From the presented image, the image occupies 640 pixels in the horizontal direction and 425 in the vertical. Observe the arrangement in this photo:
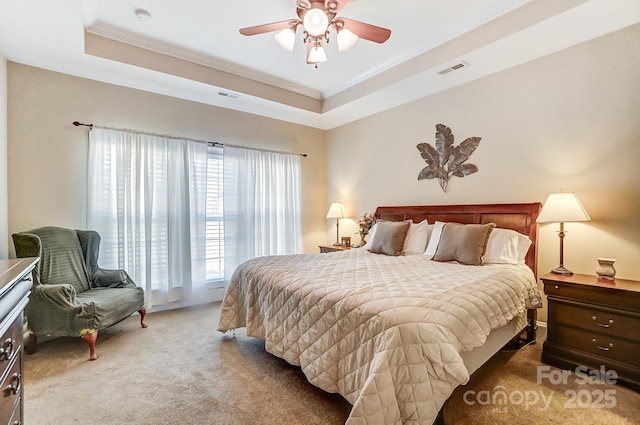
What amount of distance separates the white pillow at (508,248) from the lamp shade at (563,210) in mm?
333

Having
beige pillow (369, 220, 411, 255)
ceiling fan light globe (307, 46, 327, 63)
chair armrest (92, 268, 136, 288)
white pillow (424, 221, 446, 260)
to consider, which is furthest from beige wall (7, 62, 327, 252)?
white pillow (424, 221, 446, 260)

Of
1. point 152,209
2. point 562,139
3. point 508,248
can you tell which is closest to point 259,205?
point 152,209

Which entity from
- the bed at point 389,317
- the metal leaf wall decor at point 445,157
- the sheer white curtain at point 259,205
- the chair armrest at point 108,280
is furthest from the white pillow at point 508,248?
the chair armrest at point 108,280

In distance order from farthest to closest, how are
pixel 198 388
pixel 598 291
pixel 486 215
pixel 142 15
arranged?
pixel 486 215
pixel 142 15
pixel 598 291
pixel 198 388

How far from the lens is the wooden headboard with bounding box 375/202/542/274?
294 cm

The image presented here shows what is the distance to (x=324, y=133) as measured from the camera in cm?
546

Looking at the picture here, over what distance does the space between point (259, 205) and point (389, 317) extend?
337cm

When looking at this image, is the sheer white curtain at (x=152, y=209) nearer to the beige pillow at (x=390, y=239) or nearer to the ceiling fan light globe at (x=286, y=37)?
the ceiling fan light globe at (x=286, y=37)

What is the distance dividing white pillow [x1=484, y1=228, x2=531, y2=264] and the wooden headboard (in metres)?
0.12

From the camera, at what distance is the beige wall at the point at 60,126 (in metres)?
3.02

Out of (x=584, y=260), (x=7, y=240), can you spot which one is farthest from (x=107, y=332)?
(x=584, y=260)

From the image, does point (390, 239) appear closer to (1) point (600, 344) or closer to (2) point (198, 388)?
(1) point (600, 344)

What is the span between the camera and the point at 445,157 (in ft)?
12.3

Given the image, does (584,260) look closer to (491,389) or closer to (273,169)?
(491,389)
